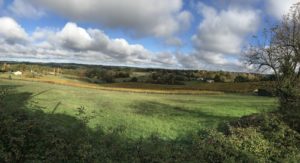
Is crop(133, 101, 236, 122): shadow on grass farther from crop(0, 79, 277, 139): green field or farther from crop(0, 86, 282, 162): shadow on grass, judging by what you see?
crop(0, 86, 282, 162): shadow on grass

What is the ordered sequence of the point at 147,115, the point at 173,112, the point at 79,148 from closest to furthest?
the point at 79,148, the point at 147,115, the point at 173,112

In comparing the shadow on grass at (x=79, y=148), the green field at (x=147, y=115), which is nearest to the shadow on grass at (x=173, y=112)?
the green field at (x=147, y=115)

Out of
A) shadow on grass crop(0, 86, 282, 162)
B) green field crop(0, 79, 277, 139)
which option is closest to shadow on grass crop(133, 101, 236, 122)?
green field crop(0, 79, 277, 139)

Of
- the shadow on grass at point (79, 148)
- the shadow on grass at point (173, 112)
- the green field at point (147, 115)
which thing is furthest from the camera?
the shadow on grass at point (173, 112)

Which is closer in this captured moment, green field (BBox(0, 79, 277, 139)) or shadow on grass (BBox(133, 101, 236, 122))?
green field (BBox(0, 79, 277, 139))

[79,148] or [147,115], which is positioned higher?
[79,148]

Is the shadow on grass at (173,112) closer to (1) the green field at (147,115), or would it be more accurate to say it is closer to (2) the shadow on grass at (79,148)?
(1) the green field at (147,115)

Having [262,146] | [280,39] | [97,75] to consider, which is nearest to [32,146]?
[262,146]

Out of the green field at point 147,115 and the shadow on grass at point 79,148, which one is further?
the green field at point 147,115

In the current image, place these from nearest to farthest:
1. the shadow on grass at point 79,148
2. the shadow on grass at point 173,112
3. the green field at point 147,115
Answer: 1. the shadow on grass at point 79,148
2. the green field at point 147,115
3. the shadow on grass at point 173,112

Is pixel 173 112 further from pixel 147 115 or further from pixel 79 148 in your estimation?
pixel 79 148

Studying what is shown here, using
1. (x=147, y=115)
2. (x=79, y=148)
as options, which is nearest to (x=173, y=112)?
(x=147, y=115)

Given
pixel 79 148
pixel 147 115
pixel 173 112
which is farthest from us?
pixel 173 112

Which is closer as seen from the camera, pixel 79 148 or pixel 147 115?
pixel 79 148
